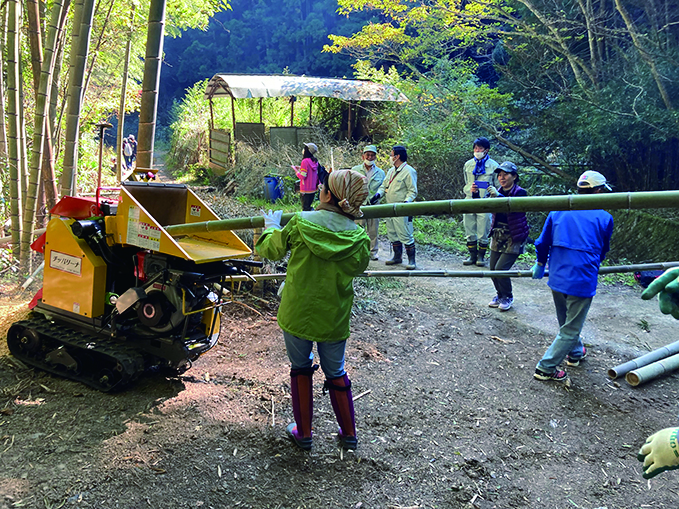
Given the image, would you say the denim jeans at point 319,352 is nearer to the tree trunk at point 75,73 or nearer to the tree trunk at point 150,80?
the tree trunk at point 150,80

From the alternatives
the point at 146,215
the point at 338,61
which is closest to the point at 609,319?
the point at 146,215

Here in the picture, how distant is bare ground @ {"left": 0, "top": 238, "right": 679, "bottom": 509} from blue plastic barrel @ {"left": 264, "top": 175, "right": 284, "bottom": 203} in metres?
7.55

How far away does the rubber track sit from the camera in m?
3.47

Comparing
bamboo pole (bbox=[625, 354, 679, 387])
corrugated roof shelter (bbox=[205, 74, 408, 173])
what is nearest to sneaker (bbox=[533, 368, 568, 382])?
bamboo pole (bbox=[625, 354, 679, 387])

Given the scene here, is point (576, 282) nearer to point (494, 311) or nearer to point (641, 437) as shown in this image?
point (641, 437)

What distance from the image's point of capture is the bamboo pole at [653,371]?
420cm

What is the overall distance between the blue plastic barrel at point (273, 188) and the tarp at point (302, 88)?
3543mm

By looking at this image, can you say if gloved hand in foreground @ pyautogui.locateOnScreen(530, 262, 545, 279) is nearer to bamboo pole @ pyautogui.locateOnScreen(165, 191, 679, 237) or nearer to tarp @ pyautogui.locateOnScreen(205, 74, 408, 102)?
bamboo pole @ pyautogui.locateOnScreen(165, 191, 679, 237)

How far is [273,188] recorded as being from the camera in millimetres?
12266

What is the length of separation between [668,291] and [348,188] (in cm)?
163

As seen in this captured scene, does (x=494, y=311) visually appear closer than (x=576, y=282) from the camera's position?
No

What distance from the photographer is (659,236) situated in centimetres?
854

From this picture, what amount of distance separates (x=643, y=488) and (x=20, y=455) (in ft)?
11.5

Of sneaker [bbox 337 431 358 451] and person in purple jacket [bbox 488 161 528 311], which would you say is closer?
sneaker [bbox 337 431 358 451]
